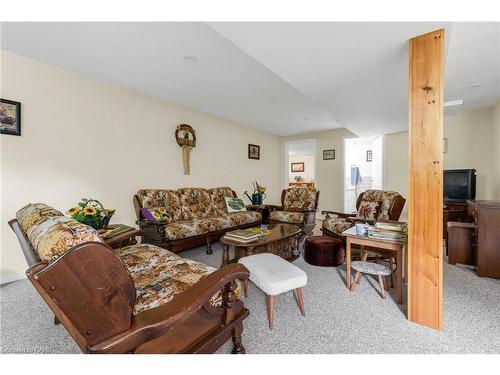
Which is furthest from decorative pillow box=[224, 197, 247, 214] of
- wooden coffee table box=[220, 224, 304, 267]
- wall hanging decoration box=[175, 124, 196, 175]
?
wooden coffee table box=[220, 224, 304, 267]

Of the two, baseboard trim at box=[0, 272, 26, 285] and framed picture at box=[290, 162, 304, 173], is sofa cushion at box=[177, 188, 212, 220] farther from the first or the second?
framed picture at box=[290, 162, 304, 173]

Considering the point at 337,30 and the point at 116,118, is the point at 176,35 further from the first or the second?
the point at 116,118

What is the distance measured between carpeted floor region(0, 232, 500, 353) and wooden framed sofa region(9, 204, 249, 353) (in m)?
0.38

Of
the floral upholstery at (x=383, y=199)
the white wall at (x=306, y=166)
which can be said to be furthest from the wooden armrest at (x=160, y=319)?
the white wall at (x=306, y=166)

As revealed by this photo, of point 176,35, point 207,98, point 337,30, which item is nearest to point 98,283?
point 337,30

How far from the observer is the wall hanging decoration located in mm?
3914

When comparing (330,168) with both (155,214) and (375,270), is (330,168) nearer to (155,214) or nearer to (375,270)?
(375,270)

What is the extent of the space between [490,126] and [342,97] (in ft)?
10.5

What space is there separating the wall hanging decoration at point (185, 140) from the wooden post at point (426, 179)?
3296 mm

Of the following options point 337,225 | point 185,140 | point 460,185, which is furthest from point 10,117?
point 460,185

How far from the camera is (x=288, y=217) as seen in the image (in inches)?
158

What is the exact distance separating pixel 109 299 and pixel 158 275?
2.50ft

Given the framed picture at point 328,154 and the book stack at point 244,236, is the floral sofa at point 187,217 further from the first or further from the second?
the framed picture at point 328,154
